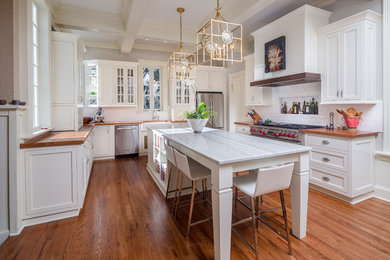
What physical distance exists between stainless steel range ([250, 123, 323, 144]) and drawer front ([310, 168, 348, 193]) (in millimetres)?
522

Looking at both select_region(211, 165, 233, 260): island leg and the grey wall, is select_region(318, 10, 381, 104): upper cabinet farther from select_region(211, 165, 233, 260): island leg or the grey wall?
select_region(211, 165, 233, 260): island leg

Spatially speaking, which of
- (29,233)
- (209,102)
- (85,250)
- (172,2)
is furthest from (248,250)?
→ (209,102)

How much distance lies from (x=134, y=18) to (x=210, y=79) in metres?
3.45

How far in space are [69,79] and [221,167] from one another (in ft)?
10.4

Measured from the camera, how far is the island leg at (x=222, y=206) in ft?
5.05

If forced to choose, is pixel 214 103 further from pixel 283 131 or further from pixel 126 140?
pixel 283 131

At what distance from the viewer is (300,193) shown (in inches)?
74.4

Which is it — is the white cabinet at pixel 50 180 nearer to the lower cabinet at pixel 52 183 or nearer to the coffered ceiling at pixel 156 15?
the lower cabinet at pixel 52 183

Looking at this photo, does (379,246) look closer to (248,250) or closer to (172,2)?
(248,250)

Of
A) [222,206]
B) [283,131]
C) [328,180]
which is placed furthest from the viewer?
[283,131]

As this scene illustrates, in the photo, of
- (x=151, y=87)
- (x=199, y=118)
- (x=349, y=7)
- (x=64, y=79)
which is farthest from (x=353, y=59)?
(x=151, y=87)

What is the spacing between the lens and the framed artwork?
3742mm

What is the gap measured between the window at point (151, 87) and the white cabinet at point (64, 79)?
8.73ft

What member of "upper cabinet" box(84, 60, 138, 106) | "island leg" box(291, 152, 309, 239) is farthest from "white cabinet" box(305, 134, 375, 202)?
"upper cabinet" box(84, 60, 138, 106)
